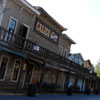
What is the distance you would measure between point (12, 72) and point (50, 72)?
794cm

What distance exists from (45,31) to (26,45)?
6.34 m

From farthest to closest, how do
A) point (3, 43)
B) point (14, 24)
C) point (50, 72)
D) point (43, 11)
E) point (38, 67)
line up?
1. point (50, 72)
2. point (38, 67)
3. point (43, 11)
4. point (14, 24)
5. point (3, 43)

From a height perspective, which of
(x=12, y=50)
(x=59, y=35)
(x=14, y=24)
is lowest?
(x=12, y=50)

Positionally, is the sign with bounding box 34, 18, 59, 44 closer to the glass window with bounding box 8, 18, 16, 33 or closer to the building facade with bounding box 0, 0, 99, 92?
the building facade with bounding box 0, 0, 99, 92

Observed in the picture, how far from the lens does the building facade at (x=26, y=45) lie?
13.3 m

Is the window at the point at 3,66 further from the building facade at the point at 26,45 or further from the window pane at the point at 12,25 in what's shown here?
the window pane at the point at 12,25

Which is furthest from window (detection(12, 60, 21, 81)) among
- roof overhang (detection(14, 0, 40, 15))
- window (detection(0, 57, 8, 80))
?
roof overhang (detection(14, 0, 40, 15))

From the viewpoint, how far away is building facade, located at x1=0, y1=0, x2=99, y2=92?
13264mm

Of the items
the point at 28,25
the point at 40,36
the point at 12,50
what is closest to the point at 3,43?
the point at 12,50

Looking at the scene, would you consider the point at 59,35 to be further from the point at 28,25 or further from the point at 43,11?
the point at 28,25

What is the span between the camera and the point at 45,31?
19453 millimetres

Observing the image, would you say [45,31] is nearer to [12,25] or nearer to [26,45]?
[12,25]

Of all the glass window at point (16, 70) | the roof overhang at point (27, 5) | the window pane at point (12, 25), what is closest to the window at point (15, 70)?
the glass window at point (16, 70)

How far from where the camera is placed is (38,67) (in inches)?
776
